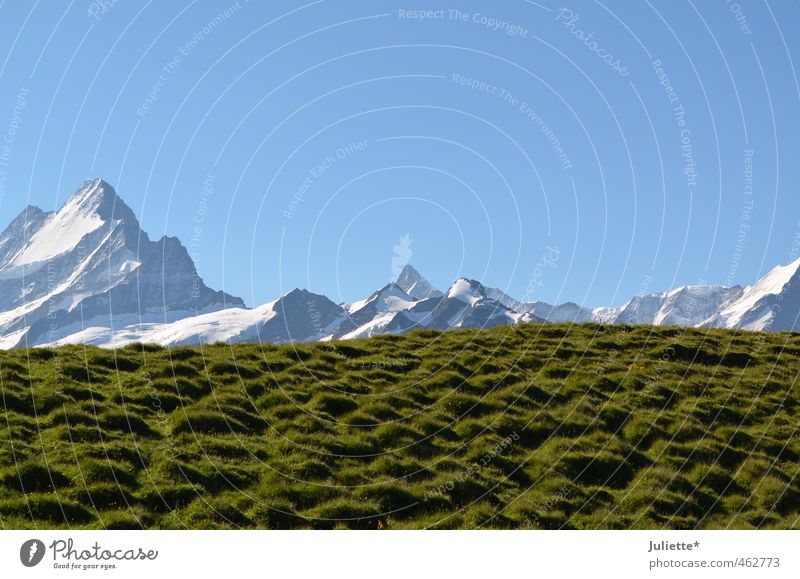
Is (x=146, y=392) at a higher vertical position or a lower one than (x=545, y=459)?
higher

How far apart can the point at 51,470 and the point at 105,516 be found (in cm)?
317

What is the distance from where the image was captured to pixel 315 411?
32.1 m

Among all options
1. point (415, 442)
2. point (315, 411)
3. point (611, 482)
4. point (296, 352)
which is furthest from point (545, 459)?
point (296, 352)

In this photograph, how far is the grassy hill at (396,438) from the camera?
24578 mm

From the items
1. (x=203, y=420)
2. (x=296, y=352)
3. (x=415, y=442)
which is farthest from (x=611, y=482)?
(x=296, y=352)

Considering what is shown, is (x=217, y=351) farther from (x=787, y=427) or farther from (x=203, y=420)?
(x=787, y=427)

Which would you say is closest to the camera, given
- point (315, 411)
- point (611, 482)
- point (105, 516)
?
point (105, 516)

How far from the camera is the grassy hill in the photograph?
80.6ft

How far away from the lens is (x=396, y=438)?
30062 millimetres
